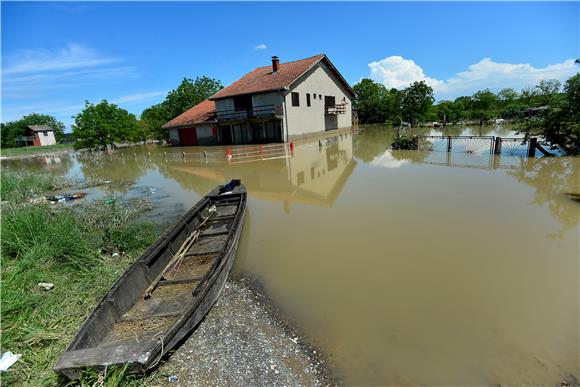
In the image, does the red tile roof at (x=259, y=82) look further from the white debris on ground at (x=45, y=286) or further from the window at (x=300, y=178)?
the white debris on ground at (x=45, y=286)

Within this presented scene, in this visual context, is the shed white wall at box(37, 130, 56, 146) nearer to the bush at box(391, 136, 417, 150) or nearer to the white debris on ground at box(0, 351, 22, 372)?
the bush at box(391, 136, 417, 150)

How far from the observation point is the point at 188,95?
51438 millimetres

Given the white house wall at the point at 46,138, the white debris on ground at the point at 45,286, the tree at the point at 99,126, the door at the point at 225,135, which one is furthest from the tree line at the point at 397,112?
the white debris on ground at the point at 45,286

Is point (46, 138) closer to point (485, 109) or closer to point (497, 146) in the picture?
point (497, 146)

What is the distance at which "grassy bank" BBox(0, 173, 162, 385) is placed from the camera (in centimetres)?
359

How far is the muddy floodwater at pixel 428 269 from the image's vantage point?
11.9 ft

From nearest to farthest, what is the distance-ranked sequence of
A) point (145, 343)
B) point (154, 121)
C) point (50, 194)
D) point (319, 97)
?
point (145, 343) < point (50, 194) < point (319, 97) < point (154, 121)

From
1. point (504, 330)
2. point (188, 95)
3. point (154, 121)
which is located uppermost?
point (188, 95)

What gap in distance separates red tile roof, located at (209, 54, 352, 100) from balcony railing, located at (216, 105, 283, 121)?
1512mm

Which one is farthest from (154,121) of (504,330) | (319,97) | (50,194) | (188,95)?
(504,330)

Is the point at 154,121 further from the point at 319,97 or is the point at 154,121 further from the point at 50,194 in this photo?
the point at 50,194

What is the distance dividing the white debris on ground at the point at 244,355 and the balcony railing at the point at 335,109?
33.0 metres

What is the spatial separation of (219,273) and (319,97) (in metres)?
30.9

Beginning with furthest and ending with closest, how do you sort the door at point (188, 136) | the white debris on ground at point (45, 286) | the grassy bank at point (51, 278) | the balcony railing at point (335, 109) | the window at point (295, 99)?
1. the balcony railing at point (335, 109)
2. the door at point (188, 136)
3. the window at point (295, 99)
4. the white debris on ground at point (45, 286)
5. the grassy bank at point (51, 278)
